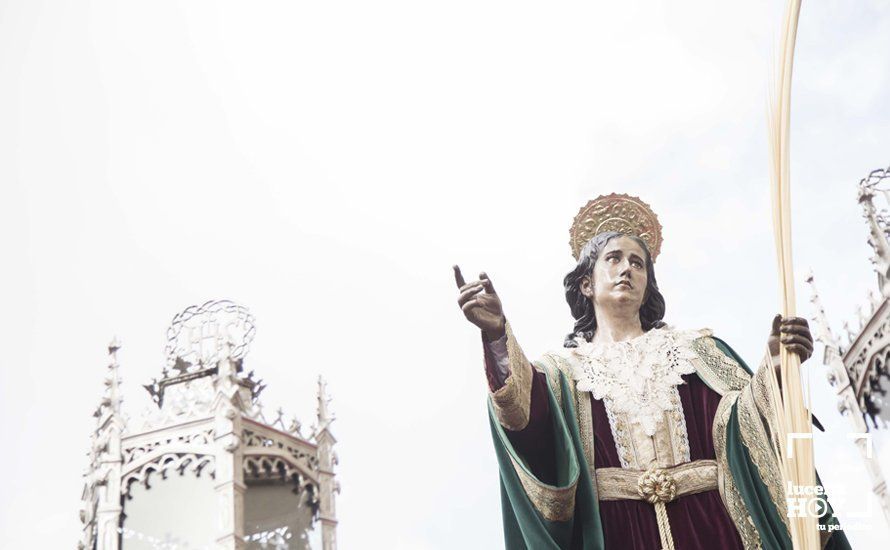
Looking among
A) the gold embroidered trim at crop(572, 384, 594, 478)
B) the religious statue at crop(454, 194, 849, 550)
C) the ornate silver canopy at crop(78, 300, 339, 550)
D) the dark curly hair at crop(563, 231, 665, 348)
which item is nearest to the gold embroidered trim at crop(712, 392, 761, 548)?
the religious statue at crop(454, 194, 849, 550)

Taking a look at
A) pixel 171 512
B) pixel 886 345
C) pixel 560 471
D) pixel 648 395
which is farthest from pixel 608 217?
pixel 171 512

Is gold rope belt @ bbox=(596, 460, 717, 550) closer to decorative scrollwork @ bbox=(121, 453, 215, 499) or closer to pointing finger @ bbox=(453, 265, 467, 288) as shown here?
pointing finger @ bbox=(453, 265, 467, 288)

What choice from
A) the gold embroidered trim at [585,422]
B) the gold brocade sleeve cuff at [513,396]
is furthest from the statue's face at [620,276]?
the gold brocade sleeve cuff at [513,396]

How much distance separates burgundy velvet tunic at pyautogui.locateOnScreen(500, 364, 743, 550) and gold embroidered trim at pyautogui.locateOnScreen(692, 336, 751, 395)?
0.05m

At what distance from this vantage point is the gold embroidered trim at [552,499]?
399 centimetres

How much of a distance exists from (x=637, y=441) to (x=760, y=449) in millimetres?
468

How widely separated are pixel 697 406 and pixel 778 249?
117cm

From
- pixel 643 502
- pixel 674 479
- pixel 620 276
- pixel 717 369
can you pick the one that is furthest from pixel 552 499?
pixel 620 276

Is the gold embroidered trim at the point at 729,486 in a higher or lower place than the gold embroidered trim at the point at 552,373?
lower

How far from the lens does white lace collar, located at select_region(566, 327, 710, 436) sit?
14.5 feet

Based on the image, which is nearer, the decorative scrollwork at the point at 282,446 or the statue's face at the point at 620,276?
the statue's face at the point at 620,276

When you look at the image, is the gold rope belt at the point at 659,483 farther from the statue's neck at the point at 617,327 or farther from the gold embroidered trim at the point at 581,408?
the statue's neck at the point at 617,327

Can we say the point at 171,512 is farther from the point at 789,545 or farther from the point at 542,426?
the point at 789,545

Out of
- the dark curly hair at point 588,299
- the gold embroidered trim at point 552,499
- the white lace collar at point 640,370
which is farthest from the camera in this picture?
the dark curly hair at point 588,299
